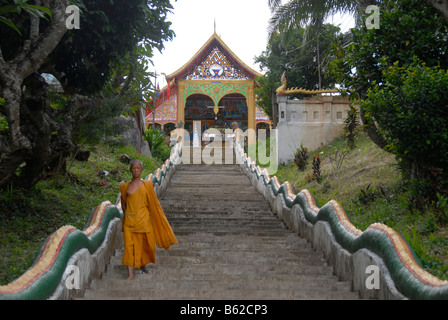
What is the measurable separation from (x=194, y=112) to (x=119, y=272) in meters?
22.8

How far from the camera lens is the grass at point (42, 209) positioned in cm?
548

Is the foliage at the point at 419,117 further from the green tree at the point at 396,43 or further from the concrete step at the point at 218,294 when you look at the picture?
the concrete step at the point at 218,294

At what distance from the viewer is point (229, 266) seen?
4.80 m

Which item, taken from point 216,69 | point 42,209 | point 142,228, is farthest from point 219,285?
point 216,69

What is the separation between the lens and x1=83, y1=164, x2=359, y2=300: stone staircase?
12.9 feet

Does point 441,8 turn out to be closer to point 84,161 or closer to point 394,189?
point 394,189

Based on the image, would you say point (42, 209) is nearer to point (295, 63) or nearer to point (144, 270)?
point (144, 270)

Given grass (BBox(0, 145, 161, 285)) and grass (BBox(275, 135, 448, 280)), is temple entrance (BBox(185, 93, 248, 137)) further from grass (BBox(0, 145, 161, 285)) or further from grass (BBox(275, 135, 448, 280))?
grass (BBox(0, 145, 161, 285))

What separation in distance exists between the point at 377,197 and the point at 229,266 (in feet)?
11.6

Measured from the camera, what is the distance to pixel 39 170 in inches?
288

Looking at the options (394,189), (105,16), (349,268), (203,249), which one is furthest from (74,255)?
(394,189)

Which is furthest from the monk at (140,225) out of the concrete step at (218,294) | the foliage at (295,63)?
the foliage at (295,63)

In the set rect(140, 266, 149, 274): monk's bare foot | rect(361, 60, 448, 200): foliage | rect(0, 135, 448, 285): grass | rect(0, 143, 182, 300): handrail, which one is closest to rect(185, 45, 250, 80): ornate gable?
rect(0, 135, 448, 285): grass

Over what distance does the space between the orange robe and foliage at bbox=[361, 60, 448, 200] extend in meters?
3.15
